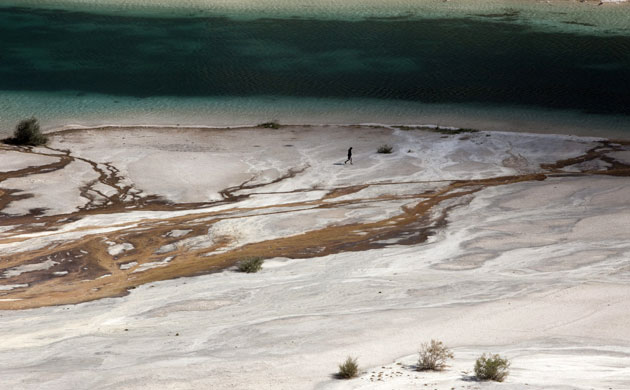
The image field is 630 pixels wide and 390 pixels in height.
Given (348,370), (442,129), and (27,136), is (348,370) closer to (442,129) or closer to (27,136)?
(27,136)

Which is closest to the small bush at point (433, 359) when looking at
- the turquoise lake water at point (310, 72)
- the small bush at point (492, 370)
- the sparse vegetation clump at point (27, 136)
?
the small bush at point (492, 370)

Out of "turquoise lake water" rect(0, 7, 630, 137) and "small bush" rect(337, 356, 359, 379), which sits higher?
"turquoise lake water" rect(0, 7, 630, 137)

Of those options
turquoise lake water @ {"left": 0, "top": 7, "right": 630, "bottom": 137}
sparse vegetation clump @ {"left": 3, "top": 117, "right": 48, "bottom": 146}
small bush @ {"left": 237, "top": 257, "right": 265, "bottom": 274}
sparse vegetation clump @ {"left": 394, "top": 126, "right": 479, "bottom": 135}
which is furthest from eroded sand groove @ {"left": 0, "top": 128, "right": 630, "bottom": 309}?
turquoise lake water @ {"left": 0, "top": 7, "right": 630, "bottom": 137}

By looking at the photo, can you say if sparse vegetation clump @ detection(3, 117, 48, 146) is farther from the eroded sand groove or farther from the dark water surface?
the dark water surface

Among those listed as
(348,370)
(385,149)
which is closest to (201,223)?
(385,149)

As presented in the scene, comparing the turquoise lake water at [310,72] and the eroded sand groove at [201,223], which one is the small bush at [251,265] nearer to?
the eroded sand groove at [201,223]

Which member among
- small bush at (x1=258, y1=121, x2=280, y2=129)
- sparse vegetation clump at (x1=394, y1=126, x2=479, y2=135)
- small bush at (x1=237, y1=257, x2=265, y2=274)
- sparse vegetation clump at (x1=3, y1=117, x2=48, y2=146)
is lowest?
small bush at (x1=237, y1=257, x2=265, y2=274)
